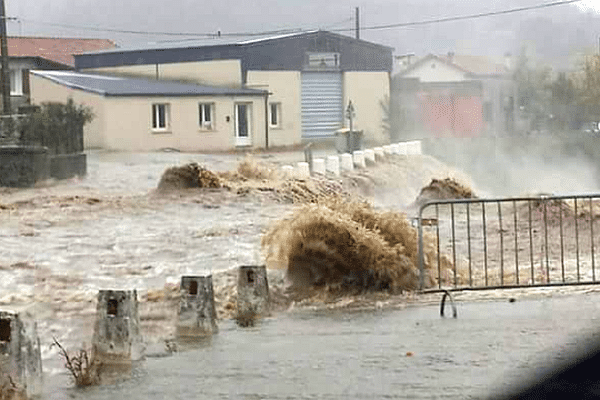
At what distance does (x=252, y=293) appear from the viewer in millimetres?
11945

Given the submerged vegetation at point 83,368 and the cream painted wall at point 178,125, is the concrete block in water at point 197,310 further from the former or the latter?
the cream painted wall at point 178,125

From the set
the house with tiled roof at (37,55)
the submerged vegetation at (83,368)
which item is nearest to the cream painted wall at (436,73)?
the house with tiled roof at (37,55)

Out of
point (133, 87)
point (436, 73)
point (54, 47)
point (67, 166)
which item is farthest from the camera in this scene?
point (54, 47)

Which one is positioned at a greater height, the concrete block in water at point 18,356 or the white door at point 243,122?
the white door at point 243,122

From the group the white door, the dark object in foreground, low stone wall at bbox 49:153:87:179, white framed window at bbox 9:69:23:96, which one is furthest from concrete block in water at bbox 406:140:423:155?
the dark object in foreground

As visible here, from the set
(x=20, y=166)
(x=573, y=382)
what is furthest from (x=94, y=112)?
(x=573, y=382)

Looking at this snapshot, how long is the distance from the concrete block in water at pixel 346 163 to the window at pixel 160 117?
14516mm

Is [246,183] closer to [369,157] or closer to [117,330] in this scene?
[369,157]

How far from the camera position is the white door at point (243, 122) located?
2114 inches

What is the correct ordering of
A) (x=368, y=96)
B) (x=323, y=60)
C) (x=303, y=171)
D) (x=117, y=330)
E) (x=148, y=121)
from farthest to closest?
(x=368, y=96) < (x=323, y=60) < (x=148, y=121) < (x=303, y=171) < (x=117, y=330)

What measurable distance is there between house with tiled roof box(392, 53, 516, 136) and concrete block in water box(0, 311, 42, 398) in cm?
5045

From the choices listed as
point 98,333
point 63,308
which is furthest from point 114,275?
point 98,333

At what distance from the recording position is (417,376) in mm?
9188

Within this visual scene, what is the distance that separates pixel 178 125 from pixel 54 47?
911 inches
